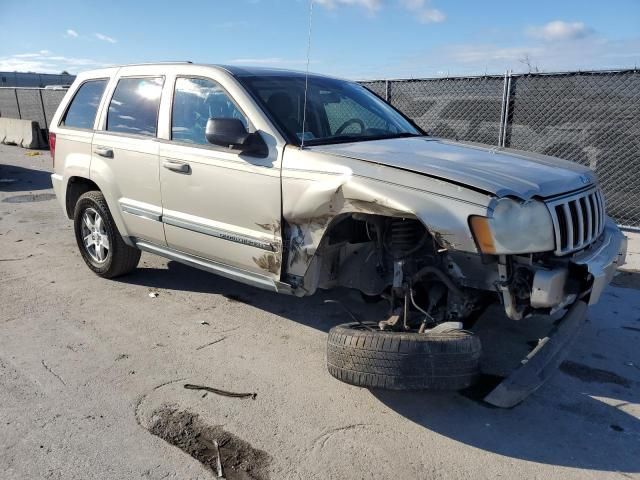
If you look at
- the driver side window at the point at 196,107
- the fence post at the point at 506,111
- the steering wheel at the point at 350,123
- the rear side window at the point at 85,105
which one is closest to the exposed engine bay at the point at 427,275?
the steering wheel at the point at 350,123

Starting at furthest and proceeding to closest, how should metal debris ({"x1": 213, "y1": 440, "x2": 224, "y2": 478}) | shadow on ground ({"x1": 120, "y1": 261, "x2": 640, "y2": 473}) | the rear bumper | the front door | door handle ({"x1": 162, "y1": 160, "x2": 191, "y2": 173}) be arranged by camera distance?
door handle ({"x1": 162, "y1": 160, "x2": 191, "y2": 173}) → the front door → the rear bumper → shadow on ground ({"x1": 120, "y1": 261, "x2": 640, "y2": 473}) → metal debris ({"x1": 213, "y1": 440, "x2": 224, "y2": 478})

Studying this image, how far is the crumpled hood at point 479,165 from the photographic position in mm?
2998

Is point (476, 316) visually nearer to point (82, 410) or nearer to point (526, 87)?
point (82, 410)

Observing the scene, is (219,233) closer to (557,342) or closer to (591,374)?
(557,342)

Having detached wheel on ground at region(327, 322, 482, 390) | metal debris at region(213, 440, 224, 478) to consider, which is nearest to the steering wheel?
detached wheel on ground at region(327, 322, 482, 390)

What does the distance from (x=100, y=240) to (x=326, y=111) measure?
8.49ft

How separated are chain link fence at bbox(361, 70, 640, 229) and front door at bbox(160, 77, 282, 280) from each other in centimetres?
521

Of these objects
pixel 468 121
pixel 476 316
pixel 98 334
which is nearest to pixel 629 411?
pixel 476 316

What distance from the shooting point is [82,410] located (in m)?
3.16

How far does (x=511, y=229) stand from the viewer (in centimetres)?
285

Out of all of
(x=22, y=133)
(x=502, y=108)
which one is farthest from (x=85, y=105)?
(x=22, y=133)

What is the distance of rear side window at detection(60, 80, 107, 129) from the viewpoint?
5.25m

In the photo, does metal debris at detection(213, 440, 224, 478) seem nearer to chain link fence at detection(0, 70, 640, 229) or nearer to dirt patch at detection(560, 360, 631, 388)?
dirt patch at detection(560, 360, 631, 388)

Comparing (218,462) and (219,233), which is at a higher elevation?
(219,233)
